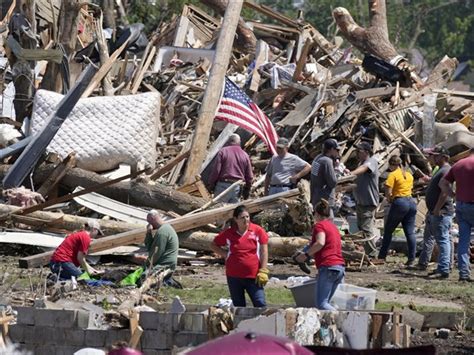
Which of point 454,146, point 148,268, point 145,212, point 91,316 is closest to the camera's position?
point 91,316

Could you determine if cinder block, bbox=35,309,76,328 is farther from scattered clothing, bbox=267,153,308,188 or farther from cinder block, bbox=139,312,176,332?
scattered clothing, bbox=267,153,308,188

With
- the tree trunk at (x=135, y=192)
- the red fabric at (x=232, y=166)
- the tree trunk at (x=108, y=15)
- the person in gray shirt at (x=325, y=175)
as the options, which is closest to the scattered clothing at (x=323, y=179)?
the person in gray shirt at (x=325, y=175)

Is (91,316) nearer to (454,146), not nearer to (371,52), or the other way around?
(454,146)

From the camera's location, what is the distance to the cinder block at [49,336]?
1200 cm

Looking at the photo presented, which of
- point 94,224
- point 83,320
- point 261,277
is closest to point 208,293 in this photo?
point 261,277

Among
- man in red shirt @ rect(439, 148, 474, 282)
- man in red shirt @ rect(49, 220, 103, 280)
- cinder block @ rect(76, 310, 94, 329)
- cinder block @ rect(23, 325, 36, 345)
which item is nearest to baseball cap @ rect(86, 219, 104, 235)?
man in red shirt @ rect(49, 220, 103, 280)

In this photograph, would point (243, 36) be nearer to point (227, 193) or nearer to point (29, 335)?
point (227, 193)

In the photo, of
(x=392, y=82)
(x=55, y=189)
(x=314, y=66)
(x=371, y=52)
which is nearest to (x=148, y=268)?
(x=55, y=189)

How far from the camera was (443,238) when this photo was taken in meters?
15.7

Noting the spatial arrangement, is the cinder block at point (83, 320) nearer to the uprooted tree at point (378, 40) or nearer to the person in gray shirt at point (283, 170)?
the person in gray shirt at point (283, 170)

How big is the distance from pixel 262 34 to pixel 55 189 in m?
12.7

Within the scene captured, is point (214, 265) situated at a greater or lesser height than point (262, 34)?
lesser

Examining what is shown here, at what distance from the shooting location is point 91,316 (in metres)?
12.0

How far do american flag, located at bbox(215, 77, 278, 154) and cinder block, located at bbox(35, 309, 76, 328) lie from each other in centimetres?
848
